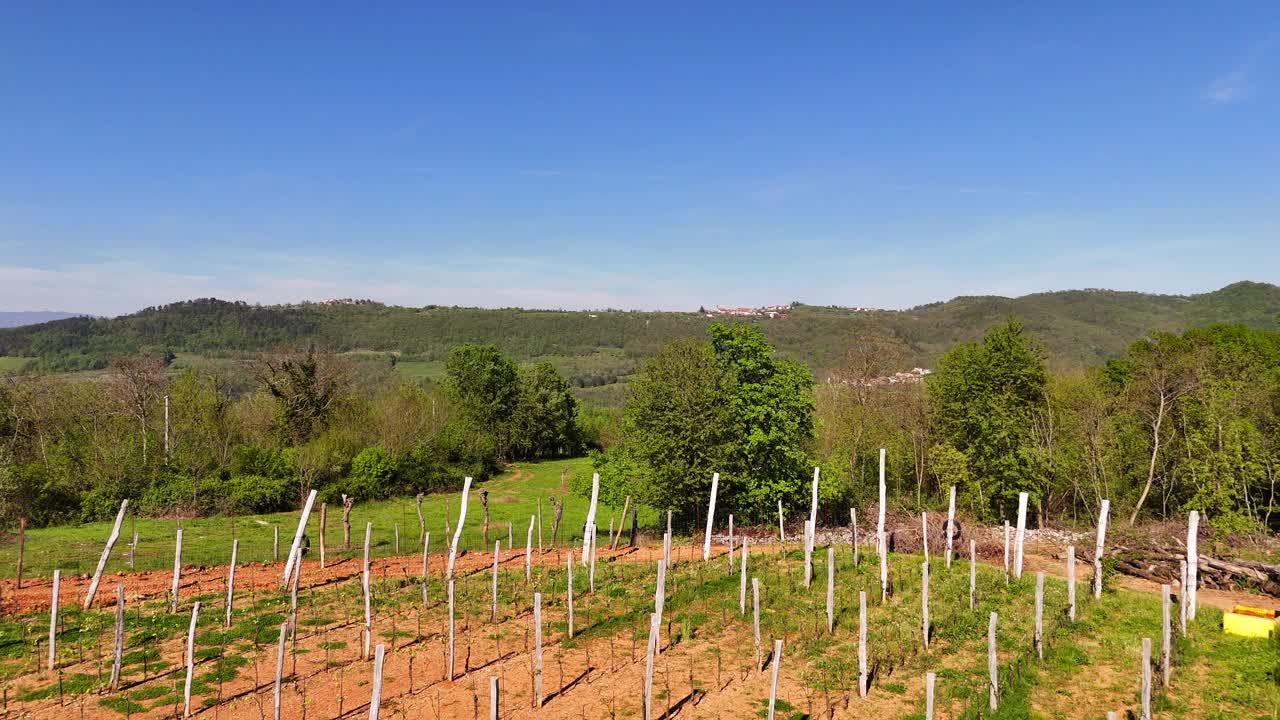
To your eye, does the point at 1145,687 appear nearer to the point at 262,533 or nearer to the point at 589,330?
the point at 262,533

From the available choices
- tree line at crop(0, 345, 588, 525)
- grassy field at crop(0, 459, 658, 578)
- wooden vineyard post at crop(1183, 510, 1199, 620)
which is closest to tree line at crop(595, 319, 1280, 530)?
grassy field at crop(0, 459, 658, 578)

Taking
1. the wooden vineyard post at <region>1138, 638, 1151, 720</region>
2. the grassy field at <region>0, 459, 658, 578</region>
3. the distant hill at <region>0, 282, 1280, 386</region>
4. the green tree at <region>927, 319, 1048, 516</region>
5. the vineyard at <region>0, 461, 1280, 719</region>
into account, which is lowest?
the grassy field at <region>0, 459, 658, 578</region>

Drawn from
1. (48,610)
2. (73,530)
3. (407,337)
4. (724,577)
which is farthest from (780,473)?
(407,337)

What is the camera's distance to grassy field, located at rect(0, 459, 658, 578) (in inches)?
1090

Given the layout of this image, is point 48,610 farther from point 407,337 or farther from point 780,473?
point 407,337

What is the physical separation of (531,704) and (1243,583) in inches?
811

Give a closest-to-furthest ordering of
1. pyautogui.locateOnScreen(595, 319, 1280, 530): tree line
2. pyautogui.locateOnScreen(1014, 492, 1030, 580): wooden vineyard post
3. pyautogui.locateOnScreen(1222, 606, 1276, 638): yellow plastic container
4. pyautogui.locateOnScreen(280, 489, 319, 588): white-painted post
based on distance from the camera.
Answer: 1. pyautogui.locateOnScreen(1222, 606, 1276, 638): yellow plastic container
2. pyautogui.locateOnScreen(280, 489, 319, 588): white-painted post
3. pyautogui.locateOnScreen(1014, 492, 1030, 580): wooden vineyard post
4. pyautogui.locateOnScreen(595, 319, 1280, 530): tree line

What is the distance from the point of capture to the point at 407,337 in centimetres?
18225

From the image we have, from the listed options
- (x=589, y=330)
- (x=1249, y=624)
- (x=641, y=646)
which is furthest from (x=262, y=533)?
(x=589, y=330)

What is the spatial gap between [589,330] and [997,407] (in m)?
170

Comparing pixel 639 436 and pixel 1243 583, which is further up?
pixel 639 436

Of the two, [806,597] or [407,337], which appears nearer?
[806,597]

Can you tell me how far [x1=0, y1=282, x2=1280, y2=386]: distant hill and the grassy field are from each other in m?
50.3

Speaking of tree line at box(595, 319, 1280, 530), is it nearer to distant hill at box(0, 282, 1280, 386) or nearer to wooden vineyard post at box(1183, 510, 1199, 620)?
wooden vineyard post at box(1183, 510, 1199, 620)
